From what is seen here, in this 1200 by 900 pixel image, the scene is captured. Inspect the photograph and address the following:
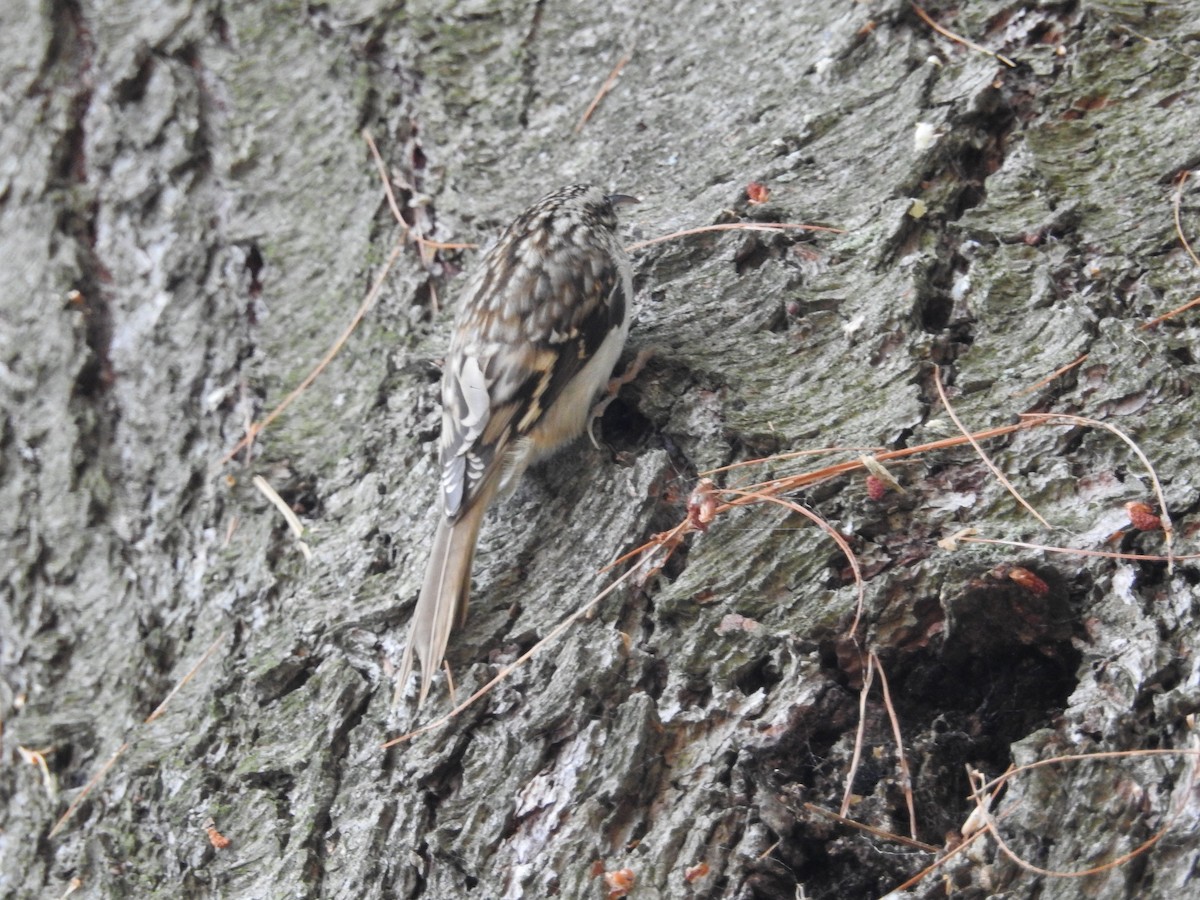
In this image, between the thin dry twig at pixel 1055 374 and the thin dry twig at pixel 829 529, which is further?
the thin dry twig at pixel 1055 374

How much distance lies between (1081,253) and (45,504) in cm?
250

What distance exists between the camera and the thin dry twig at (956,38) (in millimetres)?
2745

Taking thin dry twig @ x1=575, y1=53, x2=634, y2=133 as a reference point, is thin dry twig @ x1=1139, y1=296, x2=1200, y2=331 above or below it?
below

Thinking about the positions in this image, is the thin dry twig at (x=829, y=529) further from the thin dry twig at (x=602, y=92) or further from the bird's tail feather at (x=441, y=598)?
the thin dry twig at (x=602, y=92)

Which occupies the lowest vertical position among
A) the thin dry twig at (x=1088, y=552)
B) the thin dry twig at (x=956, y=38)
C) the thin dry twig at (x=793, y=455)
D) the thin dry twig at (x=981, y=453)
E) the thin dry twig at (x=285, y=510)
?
the thin dry twig at (x=1088, y=552)

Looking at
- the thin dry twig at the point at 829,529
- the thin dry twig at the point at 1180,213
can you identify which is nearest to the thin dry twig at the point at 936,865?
the thin dry twig at the point at 829,529

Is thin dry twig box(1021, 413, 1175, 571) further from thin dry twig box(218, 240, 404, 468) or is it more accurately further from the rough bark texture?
thin dry twig box(218, 240, 404, 468)

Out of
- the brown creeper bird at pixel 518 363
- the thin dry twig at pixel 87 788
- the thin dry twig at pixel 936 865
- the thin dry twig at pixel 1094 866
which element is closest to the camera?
the thin dry twig at pixel 1094 866

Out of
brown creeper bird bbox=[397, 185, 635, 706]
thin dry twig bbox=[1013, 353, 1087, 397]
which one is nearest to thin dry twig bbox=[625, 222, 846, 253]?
brown creeper bird bbox=[397, 185, 635, 706]

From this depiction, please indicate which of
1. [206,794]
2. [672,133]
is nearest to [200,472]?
[206,794]

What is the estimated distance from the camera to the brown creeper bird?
2357mm

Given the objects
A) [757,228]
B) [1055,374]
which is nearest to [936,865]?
[1055,374]

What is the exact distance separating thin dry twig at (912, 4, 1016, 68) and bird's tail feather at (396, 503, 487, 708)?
151 centimetres

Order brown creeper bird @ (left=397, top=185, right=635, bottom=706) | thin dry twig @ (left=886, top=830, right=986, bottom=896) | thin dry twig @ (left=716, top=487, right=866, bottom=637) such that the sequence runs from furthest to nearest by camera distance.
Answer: brown creeper bird @ (left=397, top=185, right=635, bottom=706) → thin dry twig @ (left=716, top=487, right=866, bottom=637) → thin dry twig @ (left=886, top=830, right=986, bottom=896)
